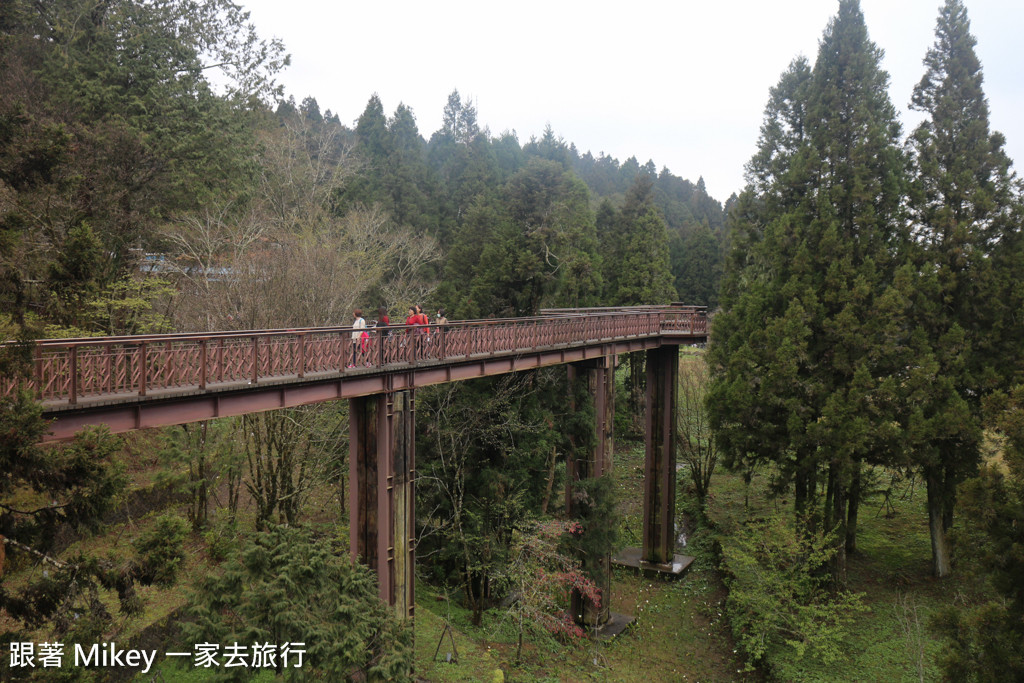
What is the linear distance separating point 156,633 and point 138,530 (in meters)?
4.09

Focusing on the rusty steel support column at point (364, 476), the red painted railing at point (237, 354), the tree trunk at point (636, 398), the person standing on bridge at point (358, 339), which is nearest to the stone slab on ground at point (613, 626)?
the red painted railing at point (237, 354)

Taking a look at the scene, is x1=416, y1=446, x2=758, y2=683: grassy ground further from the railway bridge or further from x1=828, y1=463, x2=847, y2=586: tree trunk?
x1=828, y1=463, x2=847, y2=586: tree trunk

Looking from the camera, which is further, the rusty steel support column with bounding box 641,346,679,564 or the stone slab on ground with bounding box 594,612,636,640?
the rusty steel support column with bounding box 641,346,679,564

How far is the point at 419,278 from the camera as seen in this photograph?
118 feet

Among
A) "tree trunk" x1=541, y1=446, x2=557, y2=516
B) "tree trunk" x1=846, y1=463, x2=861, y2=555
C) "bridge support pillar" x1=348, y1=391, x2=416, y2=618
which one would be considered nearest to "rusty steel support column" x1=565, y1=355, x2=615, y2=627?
"tree trunk" x1=541, y1=446, x2=557, y2=516

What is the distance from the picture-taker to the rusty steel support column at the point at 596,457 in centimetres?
1820

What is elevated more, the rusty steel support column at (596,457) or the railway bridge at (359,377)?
the railway bridge at (359,377)

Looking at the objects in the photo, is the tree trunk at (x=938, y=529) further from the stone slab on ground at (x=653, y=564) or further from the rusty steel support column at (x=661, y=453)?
the rusty steel support column at (x=661, y=453)

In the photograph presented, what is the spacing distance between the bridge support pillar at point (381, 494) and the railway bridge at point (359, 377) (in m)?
0.02

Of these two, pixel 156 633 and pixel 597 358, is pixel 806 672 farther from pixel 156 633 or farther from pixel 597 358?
pixel 156 633

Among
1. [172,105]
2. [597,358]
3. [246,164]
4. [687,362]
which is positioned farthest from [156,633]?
[687,362]

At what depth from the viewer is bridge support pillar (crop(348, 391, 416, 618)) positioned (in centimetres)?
1142

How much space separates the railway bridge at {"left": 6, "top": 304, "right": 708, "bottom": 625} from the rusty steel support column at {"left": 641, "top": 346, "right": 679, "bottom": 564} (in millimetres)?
2379

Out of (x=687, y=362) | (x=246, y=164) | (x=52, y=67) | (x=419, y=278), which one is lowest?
(x=687, y=362)
